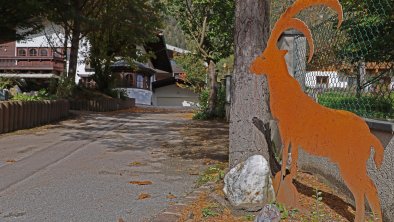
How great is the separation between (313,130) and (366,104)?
3.67ft

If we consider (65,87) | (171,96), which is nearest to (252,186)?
(65,87)

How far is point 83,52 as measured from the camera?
30734 millimetres

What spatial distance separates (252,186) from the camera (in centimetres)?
471

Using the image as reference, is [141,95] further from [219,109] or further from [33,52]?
[219,109]

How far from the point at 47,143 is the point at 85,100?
14.9 meters

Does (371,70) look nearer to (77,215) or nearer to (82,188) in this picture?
(77,215)

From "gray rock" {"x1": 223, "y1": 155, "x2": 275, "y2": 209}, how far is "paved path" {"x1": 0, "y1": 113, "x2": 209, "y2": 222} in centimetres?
100

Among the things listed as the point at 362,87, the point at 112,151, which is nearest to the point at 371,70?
the point at 362,87

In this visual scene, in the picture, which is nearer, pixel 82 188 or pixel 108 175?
pixel 82 188

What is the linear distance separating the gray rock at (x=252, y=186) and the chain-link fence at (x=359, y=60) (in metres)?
1.36

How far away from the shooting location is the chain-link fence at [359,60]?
15.9ft

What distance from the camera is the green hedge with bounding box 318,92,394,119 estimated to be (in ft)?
16.0

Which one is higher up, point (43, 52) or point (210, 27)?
point (43, 52)

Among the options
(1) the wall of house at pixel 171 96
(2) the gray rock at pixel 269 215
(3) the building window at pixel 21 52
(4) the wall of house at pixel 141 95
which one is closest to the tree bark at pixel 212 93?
(2) the gray rock at pixel 269 215
